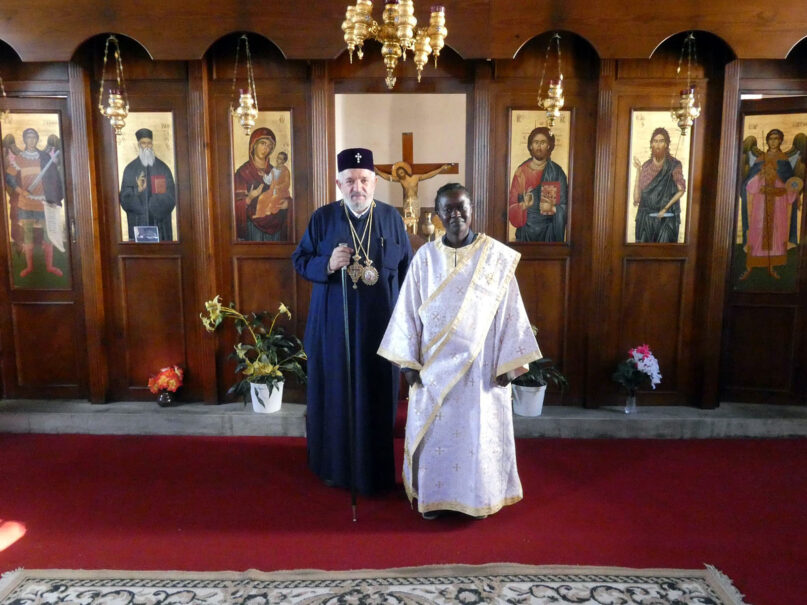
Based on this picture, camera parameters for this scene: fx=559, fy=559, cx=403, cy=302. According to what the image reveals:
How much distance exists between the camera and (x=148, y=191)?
523 cm

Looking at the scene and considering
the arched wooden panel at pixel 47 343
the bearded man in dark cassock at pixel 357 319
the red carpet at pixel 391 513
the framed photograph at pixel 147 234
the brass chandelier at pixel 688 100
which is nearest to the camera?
the red carpet at pixel 391 513

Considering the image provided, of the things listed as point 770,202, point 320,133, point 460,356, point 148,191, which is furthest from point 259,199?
point 770,202

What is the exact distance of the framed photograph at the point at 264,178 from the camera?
5.15 metres

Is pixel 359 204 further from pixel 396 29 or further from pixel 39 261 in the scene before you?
pixel 39 261

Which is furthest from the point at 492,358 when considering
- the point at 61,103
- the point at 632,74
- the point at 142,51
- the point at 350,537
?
the point at 61,103

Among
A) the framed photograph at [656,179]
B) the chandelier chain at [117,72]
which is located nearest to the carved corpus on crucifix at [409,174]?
the framed photograph at [656,179]

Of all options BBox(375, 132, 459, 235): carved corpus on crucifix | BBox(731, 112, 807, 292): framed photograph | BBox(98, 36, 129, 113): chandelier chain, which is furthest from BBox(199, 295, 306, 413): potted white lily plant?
BBox(731, 112, 807, 292): framed photograph

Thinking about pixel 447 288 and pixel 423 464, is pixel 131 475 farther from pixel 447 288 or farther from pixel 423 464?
pixel 447 288

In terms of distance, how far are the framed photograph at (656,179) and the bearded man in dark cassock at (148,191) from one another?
14.0ft

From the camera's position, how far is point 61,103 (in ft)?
17.0

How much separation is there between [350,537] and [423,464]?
0.59 m

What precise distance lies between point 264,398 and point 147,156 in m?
2.50

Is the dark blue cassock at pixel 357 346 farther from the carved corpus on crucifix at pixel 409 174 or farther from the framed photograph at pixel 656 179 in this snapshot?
the framed photograph at pixel 656 179

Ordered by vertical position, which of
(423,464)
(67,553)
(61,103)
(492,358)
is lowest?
(67,553)
